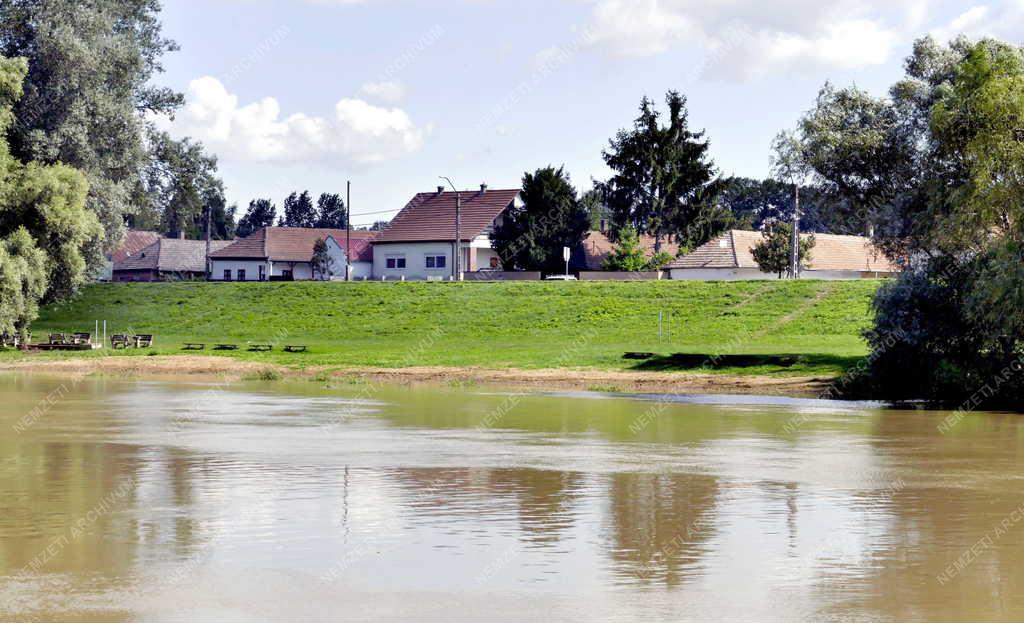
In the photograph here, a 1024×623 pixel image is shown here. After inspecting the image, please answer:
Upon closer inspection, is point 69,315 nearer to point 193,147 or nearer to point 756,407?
point 193,147

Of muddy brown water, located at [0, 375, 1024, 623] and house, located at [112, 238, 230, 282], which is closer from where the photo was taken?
muddy brown water, located at [0, 375, 1024, 623]

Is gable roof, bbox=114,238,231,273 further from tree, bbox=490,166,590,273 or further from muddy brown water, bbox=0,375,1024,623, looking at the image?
muddy brown water, bbox=0,375,1024,623

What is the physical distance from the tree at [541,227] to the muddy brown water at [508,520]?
64006 mm

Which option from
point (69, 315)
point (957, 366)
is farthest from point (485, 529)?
point (69, 315)

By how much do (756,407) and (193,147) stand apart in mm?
42843

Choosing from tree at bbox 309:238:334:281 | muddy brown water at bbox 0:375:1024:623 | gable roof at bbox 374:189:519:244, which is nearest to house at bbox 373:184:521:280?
gable roof at bbox 374:189:519:244

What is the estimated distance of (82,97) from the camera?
62.5m

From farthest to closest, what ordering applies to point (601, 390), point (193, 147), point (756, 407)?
point (193, 147), point (601, 390), point (756, 407)

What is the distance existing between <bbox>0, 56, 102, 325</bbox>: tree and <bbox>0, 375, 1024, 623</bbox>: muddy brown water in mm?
25648

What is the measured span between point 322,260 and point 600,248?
2982 centimetres

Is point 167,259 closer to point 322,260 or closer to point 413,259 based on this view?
point 322,260

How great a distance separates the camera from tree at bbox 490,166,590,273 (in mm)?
95438

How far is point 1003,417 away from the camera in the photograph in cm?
3294

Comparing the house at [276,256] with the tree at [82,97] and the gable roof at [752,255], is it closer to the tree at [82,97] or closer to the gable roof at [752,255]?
the gable roof at [752,255]
